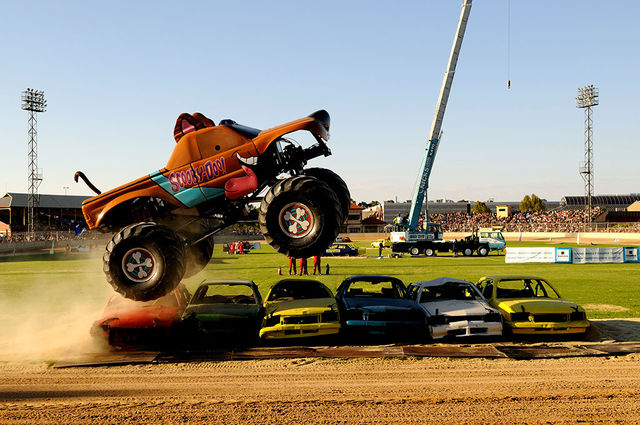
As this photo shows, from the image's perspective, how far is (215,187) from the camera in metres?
6.61

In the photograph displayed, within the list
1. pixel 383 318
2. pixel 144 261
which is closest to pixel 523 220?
pixel 383 318

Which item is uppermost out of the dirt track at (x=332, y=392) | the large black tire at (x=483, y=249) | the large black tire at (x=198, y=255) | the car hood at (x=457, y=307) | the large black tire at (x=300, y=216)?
the large black tire at (x=300, y=216)

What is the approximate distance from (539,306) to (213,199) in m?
7.24

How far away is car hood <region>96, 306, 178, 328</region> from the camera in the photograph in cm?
959

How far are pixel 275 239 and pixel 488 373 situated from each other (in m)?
4.30

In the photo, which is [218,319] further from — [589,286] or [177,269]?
[589,286]

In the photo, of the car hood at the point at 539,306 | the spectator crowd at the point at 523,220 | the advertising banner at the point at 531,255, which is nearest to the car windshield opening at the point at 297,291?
the car hood at the point at 539,306

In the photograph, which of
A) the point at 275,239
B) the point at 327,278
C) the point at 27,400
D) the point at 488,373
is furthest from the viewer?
the point at 327,278

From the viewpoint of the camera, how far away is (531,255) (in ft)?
110

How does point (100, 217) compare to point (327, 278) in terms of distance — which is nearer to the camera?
point (100, 217)

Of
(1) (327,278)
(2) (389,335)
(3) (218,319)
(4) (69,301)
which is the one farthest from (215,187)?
(1) (327,278)

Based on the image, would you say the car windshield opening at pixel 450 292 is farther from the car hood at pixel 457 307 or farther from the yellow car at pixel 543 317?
the yellow car at pixel 543 317

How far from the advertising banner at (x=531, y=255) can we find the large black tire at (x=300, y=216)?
99.2 ft

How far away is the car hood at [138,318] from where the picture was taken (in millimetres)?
9586
